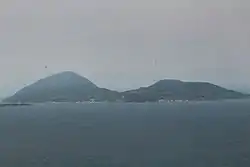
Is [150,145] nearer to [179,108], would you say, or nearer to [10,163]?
[10,163]

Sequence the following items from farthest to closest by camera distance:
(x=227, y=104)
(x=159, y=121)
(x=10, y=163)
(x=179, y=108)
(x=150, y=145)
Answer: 1. (x=179, y=108)
2. (x=227, y=104)
3. (x=159, y=121)
4. (x=150, y=145)
5. (x=10, y=163)

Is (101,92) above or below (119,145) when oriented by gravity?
above

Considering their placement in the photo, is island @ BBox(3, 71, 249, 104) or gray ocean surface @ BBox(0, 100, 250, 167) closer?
gray ocean surface @ BBox(0, 100, 250, 167)

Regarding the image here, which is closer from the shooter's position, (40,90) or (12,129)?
(12,129)

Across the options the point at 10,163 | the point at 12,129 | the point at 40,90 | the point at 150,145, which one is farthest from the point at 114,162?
the point at 40,90

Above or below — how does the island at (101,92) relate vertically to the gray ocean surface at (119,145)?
above

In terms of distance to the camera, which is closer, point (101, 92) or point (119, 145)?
point (119, 145)

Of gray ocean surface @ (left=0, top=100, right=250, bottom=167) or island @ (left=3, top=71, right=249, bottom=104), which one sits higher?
island @ (left=3, top=71, right=249, bottom=104)

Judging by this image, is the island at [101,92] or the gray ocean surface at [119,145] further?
the island at [101,92]
